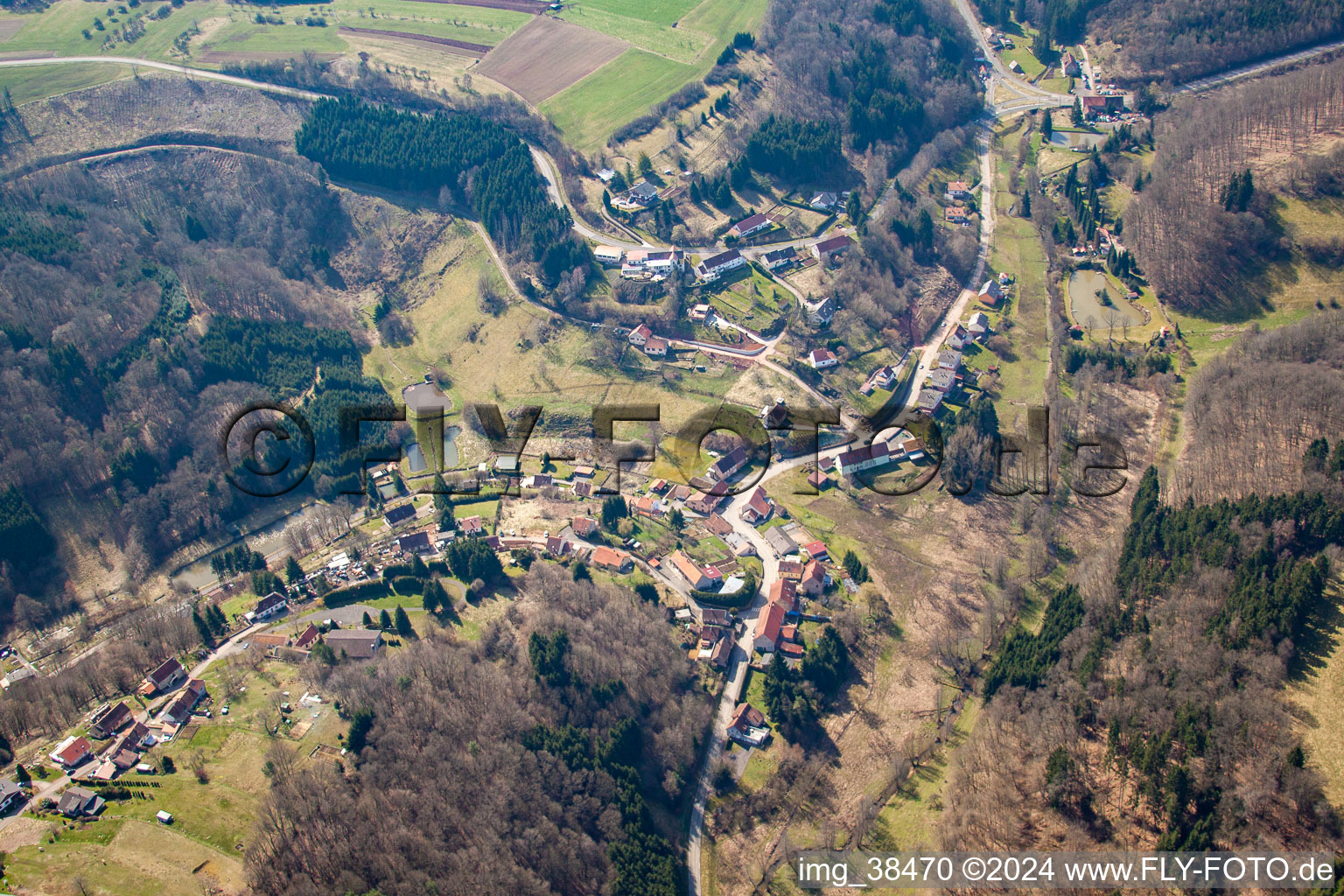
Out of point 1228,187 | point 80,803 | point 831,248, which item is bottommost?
point 80,803

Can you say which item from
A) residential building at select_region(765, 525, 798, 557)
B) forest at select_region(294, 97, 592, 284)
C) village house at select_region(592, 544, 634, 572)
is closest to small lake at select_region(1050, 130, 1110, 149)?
forest at select_region(294, 97, 592, 284)

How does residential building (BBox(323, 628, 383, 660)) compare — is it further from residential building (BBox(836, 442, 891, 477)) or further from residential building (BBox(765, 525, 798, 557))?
residential building (BBox(836, 442, 891, 477))

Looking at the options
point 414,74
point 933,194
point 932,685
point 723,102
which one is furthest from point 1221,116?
point 414,74

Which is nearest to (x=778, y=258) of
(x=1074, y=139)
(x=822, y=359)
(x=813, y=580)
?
(x=822, y=359)

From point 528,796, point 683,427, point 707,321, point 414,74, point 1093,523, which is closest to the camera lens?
point 528,796

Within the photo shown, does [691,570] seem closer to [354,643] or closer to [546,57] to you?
[354,643]

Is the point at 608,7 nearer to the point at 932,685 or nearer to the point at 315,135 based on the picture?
the point at 315,135
